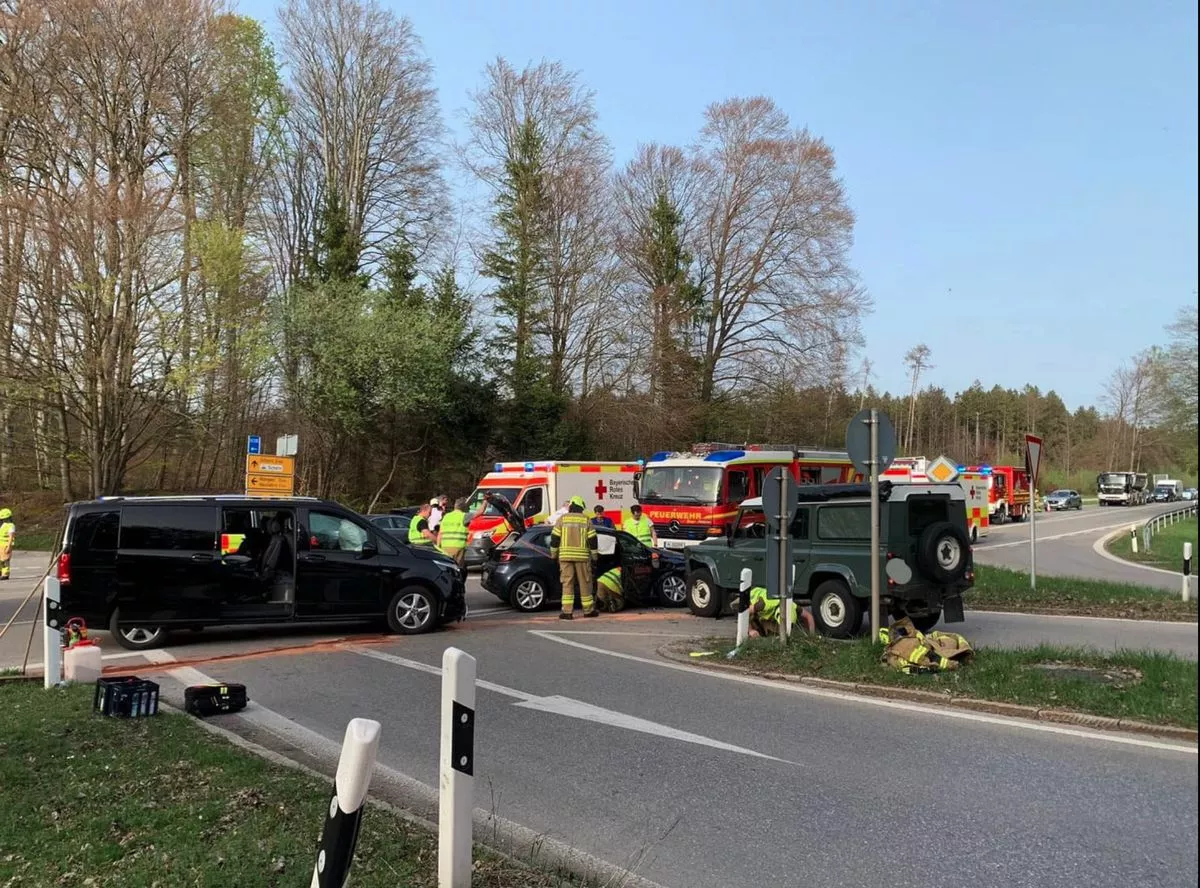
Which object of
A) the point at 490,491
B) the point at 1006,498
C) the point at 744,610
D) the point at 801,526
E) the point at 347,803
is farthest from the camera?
the point at 1006,498

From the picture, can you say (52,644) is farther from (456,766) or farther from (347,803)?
(347,803)

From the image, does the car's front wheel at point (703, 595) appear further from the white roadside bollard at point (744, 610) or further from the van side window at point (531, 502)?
the van side window at point (531, 502)

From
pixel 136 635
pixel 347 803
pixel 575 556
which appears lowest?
pixel 136 635

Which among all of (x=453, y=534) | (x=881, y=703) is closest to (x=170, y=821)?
(x=881, y=703)

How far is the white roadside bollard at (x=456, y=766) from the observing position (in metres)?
3.61

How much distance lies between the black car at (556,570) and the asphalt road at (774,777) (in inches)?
206

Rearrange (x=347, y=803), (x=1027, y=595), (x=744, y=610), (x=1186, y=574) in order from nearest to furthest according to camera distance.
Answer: (x=1186, y=574)
(x=347, y=803)
(x=744, y=610)
(x=1027, y=595)

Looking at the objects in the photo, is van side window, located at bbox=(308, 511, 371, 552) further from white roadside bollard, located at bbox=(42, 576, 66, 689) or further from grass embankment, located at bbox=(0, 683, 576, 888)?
grass embankment, located at bbox=(0, 683, 576, 888)

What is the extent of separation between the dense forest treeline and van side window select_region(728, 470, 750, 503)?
795cm

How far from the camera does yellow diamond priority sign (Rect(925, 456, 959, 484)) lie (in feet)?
73.4

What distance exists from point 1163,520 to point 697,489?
20561mm

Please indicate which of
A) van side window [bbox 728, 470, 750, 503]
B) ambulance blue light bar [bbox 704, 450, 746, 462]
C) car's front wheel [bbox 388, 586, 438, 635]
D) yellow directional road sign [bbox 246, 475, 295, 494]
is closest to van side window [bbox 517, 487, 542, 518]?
ambulance blue light bar [bbox 704, 450, 746, 462]

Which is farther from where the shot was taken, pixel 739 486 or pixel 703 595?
pixel 739 486

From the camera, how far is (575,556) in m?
13.9
